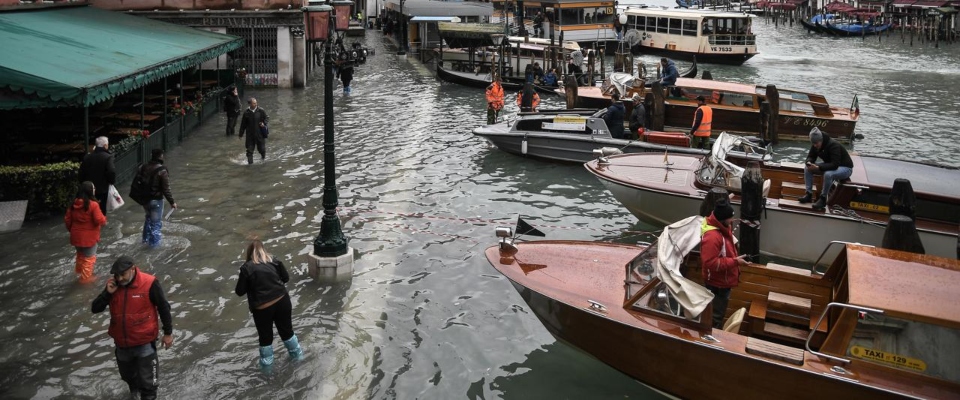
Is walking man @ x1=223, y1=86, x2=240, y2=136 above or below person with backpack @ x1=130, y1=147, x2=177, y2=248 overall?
above

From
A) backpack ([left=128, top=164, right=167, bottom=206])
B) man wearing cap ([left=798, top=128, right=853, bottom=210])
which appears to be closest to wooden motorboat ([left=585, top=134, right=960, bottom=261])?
man wearing cap ([left=798, top=128, right=853, bottom=210])

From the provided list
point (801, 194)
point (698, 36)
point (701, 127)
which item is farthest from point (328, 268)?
point (698, 36)

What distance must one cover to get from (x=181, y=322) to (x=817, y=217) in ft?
30.2

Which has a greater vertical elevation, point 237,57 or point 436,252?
point 237,57

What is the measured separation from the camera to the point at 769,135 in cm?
2261

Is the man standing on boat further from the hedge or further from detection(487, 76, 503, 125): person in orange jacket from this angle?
the hedge

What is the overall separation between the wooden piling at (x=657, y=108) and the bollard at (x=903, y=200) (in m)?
11.8

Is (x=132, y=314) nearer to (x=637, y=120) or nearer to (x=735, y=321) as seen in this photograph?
(x=735, y=321)

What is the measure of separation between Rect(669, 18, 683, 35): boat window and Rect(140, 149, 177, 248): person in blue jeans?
41.5 meters

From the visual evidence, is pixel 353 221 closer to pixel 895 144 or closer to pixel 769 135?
pixel 769 135

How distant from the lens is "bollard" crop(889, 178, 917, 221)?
1145 cm

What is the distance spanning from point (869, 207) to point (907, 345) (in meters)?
6.06

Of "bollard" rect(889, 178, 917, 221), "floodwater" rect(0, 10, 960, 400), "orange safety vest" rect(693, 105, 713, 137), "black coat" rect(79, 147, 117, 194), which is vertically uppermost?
"orange safety vest" rect(693, 105, 713, 137)

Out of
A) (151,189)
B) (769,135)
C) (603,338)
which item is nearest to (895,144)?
(769,135)
